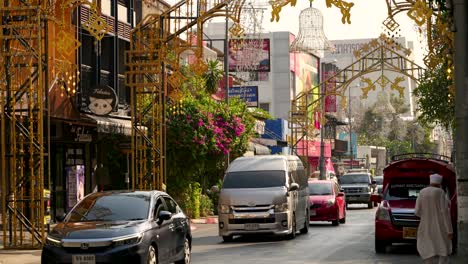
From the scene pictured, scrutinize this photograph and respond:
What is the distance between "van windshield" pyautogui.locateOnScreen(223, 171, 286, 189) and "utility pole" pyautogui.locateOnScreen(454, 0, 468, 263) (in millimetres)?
15568

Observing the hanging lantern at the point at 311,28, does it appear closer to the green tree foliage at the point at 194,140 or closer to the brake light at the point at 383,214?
the green tree foliage at the point at 194,140

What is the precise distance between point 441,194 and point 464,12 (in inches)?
205

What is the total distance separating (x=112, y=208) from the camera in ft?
58.6

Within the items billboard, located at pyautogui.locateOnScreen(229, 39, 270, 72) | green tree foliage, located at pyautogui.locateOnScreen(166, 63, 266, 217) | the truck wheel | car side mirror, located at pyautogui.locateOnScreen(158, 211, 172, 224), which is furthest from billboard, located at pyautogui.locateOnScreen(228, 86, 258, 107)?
car side mirror, located at pyautogui.locateOnScreen(158, 211, 172, 224)

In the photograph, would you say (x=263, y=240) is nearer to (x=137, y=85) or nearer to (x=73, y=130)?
(x=137, y=85)

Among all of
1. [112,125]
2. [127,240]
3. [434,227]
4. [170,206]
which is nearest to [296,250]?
[170,206]

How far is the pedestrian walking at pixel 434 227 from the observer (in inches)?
634

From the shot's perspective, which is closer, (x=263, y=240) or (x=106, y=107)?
(x=263, y=240)

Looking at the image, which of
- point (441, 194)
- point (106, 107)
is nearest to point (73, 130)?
point (106, 107)

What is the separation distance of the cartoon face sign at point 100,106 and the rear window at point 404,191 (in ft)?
42.7

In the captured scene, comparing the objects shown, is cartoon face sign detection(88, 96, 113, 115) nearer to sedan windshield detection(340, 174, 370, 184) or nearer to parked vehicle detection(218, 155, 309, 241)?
parked vehicle detection(218, 155, 309, 241)

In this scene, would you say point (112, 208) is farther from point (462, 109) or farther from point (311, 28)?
point (311, 28)

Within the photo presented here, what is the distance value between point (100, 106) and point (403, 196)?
13583 millimetres

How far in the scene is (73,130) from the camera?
34.2 m
